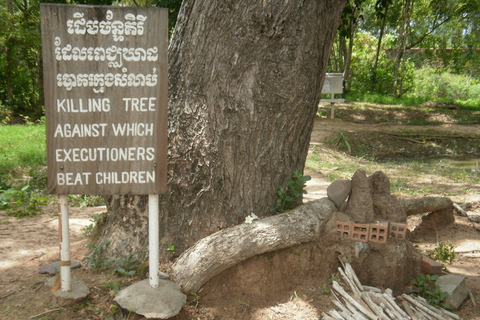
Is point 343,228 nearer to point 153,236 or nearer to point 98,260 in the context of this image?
point 153,236

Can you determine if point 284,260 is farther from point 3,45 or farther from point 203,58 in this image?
point 3,45

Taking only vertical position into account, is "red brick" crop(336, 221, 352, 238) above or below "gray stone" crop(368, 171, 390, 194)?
below

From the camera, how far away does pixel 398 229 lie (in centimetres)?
369

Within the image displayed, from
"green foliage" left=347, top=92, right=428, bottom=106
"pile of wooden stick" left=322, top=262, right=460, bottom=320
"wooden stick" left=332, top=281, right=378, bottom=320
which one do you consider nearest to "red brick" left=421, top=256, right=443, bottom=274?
"pile of wooden stick" left=322, top=262, right=460, bottom=320

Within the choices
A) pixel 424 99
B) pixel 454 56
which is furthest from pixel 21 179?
pixel 454 56

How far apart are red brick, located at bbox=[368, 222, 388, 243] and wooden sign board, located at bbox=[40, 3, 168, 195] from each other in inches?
70.8

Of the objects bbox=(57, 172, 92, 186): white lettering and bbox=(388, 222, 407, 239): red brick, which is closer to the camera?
bbox=(57, 172, 92, 186): white lettering

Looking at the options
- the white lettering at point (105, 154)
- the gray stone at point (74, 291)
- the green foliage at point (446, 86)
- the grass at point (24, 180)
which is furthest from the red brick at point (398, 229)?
the green foliage at point (446, 86)

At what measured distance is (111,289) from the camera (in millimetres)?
3102

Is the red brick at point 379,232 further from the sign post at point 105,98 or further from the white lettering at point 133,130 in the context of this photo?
the white lettering at point 133,130

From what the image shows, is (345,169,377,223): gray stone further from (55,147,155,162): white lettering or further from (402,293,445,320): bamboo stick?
(55,147,155,162): white lettering

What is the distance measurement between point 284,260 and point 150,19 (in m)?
→ 2.05

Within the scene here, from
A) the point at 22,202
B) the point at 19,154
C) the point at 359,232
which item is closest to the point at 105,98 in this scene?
the point at 359,232

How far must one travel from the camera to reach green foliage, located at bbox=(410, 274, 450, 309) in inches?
138
